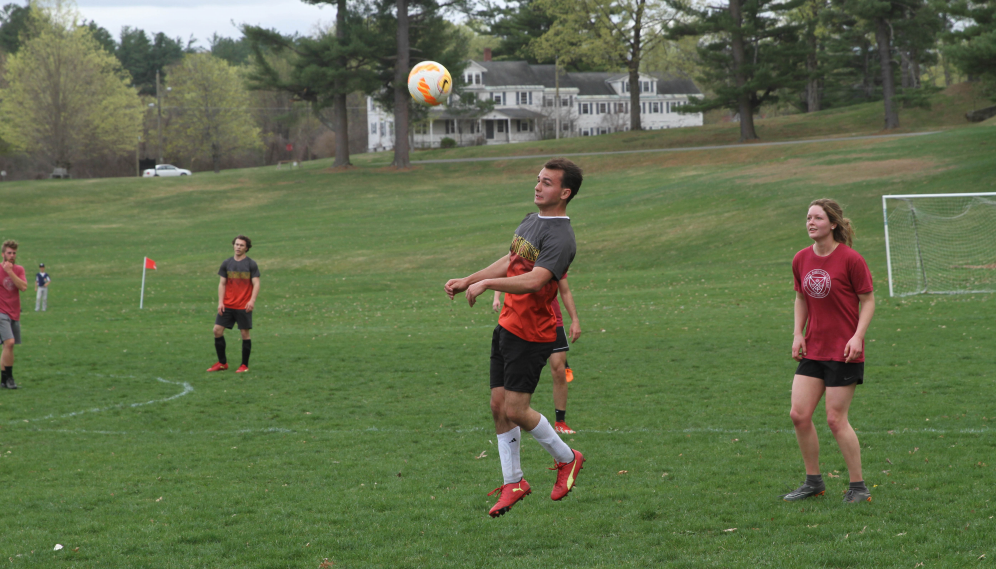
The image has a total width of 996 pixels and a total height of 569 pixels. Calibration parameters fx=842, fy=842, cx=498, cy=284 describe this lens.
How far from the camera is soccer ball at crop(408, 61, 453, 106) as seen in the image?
16078 mm

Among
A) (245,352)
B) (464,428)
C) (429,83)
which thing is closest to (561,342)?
(464,428)

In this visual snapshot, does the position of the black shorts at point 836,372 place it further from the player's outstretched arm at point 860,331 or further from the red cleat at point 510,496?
the red cleat at point 510,496

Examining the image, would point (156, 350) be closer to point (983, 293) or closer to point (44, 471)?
point (44, 471)

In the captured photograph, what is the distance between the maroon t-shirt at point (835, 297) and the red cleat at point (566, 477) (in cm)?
183

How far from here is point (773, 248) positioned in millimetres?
26062

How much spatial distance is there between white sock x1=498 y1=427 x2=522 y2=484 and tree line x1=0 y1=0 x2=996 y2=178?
27657 millimetres

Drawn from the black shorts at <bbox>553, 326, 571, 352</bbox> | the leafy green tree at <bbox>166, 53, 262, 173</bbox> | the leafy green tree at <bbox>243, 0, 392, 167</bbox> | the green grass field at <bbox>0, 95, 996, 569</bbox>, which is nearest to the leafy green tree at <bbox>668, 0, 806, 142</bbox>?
the leafy green tree at <bbox>243, 0, 392, 167</bbox>

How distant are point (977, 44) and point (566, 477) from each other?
2776 cm

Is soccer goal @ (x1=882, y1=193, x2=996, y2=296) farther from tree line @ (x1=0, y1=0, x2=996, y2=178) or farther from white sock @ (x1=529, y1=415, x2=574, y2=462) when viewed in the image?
white sock @ (x1=529, y1=415, x2=574, y2=462)

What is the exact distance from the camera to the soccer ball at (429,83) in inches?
633

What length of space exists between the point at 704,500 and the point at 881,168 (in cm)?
3205

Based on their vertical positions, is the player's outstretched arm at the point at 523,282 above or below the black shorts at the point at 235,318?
above

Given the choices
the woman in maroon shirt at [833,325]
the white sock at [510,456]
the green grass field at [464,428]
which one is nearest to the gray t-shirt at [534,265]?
the white sock at [510,456]

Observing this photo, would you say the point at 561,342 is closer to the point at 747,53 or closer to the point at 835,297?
the point at 835,297
